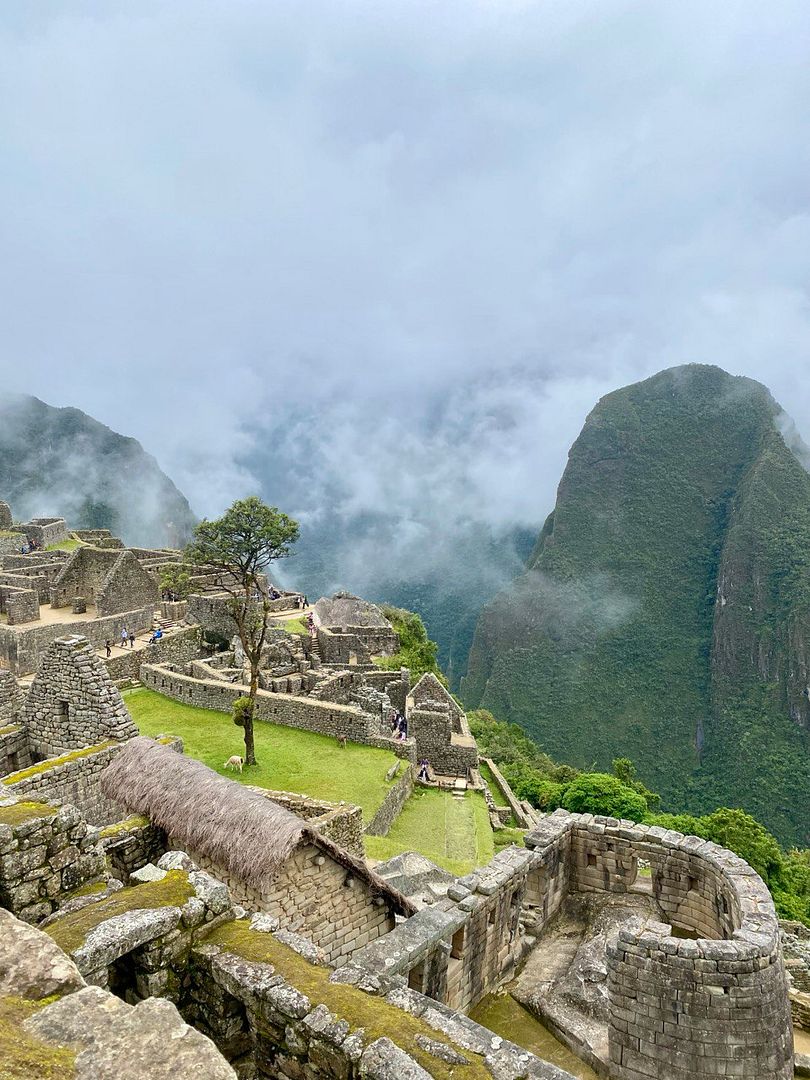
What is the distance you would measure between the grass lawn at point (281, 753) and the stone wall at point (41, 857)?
30.7ft

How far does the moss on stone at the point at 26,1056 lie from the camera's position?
1.68 m

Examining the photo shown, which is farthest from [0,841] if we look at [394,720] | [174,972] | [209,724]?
[394,720]

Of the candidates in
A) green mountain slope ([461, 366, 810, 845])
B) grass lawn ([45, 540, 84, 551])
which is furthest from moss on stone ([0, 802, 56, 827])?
green mountain slope ([461, 366, 810, 845])

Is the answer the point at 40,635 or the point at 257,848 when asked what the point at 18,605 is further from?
the point at 257,848

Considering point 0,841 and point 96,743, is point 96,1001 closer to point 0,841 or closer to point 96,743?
point 0,841

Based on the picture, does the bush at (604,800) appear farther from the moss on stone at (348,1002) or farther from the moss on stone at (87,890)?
the moss on stone at (87,890)

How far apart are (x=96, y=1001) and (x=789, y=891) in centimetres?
2781

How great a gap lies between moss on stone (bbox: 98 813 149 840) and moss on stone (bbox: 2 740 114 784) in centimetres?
112

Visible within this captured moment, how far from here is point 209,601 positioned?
2483cm

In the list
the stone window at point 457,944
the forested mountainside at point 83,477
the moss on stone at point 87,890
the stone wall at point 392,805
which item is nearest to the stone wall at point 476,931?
the stone window at point 457,944

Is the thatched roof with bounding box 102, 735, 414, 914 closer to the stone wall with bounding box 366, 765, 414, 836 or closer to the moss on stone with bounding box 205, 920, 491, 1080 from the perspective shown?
the moss on stone with bounding box 205, 920, 491, 1080

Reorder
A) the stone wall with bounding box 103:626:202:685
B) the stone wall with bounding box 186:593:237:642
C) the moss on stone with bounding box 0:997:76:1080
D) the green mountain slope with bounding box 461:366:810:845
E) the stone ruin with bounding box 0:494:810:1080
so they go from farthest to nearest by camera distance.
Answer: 1. the green mountain slope with bounding box 461:366:810:845
2. the stone wall with bounding box 186:593:237:642
3. the stone wall with bounding box 103:626:202:685
4. the stone ruin with bounding box 0:494:810:1080
5. the moss on stone with bounding box 0:997:76:1080

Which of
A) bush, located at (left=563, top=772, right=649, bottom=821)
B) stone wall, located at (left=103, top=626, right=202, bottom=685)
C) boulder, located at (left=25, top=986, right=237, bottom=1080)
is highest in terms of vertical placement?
boulder, located at (left=25, top=986, right=237, bottom=1080)

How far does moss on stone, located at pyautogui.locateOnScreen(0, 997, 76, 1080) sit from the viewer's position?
66.3 inches
